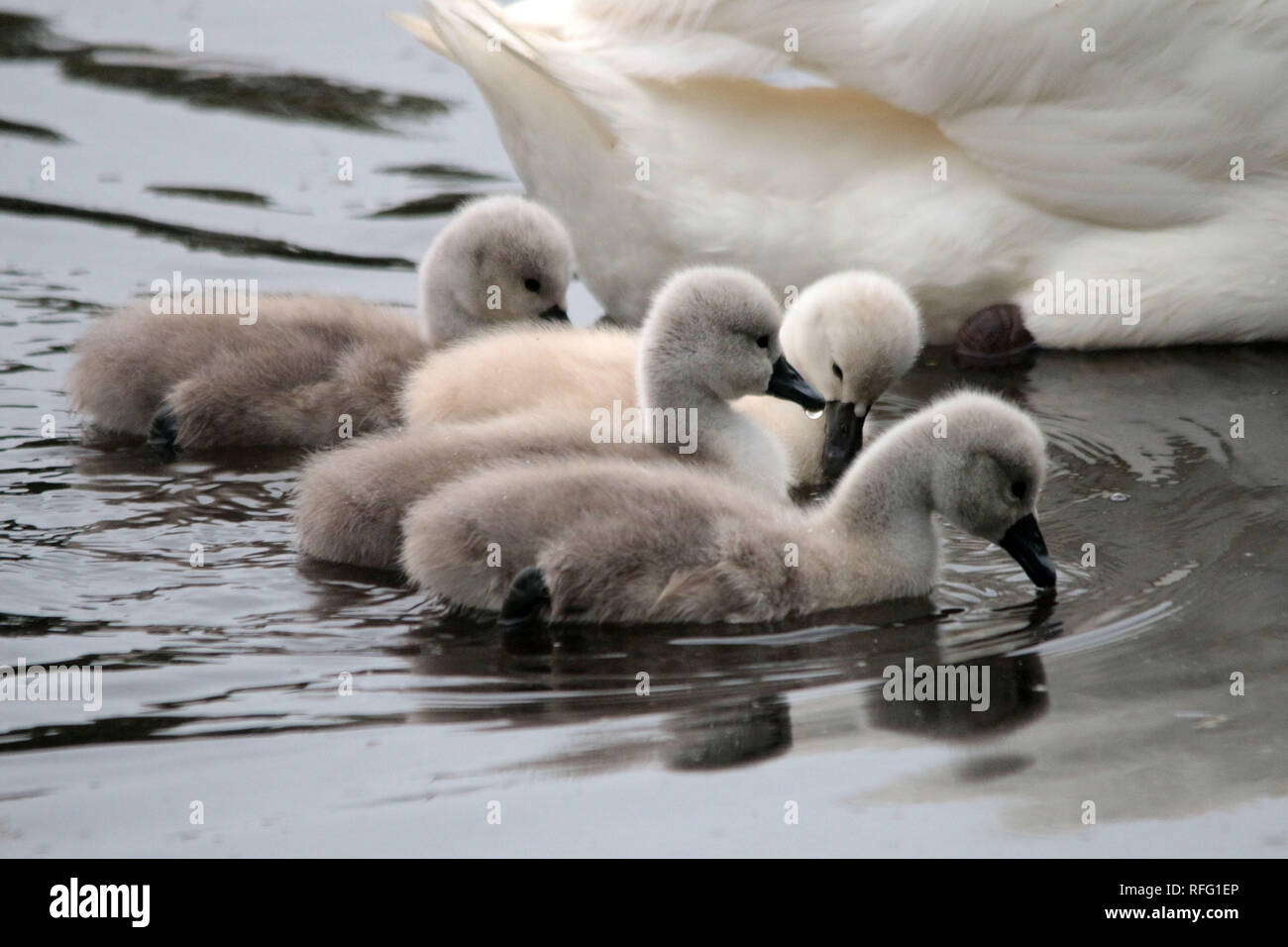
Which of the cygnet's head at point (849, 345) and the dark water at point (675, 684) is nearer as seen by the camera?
the dark water at point (675, 684)

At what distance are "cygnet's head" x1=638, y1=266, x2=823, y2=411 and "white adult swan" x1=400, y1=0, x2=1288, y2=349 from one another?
51.5 inches

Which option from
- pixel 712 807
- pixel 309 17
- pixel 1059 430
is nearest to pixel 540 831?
pixel 712 807

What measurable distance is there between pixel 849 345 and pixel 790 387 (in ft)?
0.73

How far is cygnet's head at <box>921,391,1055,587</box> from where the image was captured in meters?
4.57

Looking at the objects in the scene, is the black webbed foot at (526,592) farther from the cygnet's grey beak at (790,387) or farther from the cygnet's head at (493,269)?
the cygnet's head at (493,269)

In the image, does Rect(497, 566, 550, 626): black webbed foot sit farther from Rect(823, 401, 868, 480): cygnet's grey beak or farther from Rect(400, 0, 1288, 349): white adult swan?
Rect(400, 0, 1288, 349): white adult swan

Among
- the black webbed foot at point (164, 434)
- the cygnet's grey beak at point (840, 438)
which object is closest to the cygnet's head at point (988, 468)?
the cygnet's grey beak at point (840, 438)

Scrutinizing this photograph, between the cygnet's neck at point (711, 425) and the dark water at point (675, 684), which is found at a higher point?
the cygnet's neck at point (711, 425)

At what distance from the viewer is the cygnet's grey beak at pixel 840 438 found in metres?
5.52

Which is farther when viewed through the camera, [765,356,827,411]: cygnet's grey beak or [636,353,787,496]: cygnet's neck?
[765,356,827,411]: cygnet's grey beak

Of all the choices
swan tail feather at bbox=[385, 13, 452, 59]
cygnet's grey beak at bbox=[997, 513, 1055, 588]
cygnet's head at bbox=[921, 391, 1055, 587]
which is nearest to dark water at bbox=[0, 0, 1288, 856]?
cygnet's grey beak at bbox=[997, 513, 1055, 588]

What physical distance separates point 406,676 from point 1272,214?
3.30m

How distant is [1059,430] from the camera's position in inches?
231

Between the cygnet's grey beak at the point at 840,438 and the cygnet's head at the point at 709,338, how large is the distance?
43 centimetres
